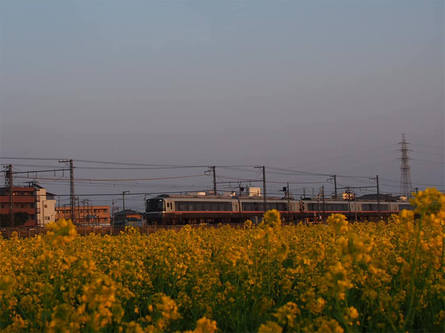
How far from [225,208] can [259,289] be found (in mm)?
33749

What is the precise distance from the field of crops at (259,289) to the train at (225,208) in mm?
25840

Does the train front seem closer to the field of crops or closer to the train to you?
the train

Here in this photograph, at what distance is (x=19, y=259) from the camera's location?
798cm

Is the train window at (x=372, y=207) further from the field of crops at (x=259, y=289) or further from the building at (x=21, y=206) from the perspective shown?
the field of crops at (x=259, y=289)

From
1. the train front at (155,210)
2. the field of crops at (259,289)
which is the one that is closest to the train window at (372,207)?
the train front at (155,210)

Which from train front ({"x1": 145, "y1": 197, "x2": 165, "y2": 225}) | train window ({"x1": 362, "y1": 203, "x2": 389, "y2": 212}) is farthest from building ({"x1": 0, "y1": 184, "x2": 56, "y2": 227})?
train window ({"x1": 362, "y1": 203, "x2": 389, "y2": 212})

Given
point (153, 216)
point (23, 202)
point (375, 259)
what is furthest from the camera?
point (23, 202)

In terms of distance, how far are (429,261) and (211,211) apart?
33371mm

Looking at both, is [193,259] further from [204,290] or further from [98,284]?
[98,284]

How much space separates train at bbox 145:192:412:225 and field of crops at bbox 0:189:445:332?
1017 inches

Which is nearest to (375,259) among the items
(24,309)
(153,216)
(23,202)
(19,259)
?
(24,309)

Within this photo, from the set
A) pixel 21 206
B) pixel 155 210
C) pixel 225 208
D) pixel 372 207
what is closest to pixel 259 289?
pixel 155 210

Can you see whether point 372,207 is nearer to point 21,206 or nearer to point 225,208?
point 225,208

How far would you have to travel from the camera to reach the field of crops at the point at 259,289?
3572mm
